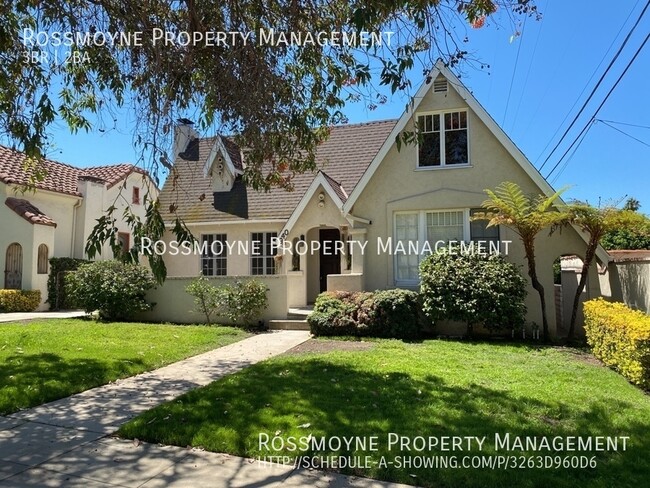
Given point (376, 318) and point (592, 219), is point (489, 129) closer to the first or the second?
point (592, 219)

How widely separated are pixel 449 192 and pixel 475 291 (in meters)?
3.60

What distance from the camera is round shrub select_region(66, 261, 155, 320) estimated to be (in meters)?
15.0

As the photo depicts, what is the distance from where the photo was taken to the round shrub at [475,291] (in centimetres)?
1196

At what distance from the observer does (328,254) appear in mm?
17219

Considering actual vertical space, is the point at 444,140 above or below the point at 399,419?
above

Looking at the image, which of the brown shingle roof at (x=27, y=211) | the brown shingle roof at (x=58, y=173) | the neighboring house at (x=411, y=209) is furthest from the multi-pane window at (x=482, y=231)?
the brown shingle roof at (x=27, y=211)

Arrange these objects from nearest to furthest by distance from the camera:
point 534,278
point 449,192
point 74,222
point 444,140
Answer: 1. point 534,278
2. point 449,192
3. point 444,140
4. point 74,222

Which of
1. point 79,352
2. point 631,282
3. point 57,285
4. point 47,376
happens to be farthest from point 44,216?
point 631,282

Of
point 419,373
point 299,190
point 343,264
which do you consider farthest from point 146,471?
point 299,190

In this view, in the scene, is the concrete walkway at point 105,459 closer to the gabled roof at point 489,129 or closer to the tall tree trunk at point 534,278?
the tall tree trunk at point 534,278

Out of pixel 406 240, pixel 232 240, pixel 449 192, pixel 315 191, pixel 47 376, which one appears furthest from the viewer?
pixel 232 240

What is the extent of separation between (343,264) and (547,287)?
21.0ft

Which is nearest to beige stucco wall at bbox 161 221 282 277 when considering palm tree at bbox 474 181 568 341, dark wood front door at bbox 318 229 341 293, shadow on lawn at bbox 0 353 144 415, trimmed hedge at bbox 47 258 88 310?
dark wood front door at bbox 318 229 341 293

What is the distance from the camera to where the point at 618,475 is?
423 cm
